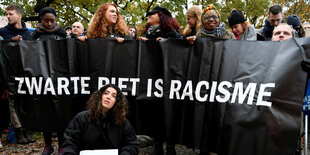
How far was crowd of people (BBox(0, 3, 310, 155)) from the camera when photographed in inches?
117

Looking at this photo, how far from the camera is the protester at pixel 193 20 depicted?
425 centimetres

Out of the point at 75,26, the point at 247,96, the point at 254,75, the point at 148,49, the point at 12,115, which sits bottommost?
the point at 12,115

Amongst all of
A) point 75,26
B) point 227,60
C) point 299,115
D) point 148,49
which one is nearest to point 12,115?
point 75,26

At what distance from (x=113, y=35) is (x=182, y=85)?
1317 millimetres

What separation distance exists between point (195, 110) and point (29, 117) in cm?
234

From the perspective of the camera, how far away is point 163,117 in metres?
3.43

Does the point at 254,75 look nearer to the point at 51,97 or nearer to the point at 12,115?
the point at 51,97

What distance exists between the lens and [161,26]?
406 centimetres

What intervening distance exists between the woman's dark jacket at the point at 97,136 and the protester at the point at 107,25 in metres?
1.32

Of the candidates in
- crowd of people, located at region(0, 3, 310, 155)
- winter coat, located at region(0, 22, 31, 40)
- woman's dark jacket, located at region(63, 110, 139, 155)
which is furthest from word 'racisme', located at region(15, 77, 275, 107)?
winter coat, located at region(0, 22, 31, 40)

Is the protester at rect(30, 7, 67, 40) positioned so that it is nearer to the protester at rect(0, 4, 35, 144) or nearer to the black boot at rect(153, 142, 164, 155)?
the protester at rect(0, 4, 35, 144)

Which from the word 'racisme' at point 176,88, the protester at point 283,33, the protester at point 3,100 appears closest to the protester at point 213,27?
the protester at point 283,33

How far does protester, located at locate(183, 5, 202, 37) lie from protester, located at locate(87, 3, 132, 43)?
1.06 m

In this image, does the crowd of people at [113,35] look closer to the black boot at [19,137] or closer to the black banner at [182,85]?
the black boot at [19,137]
